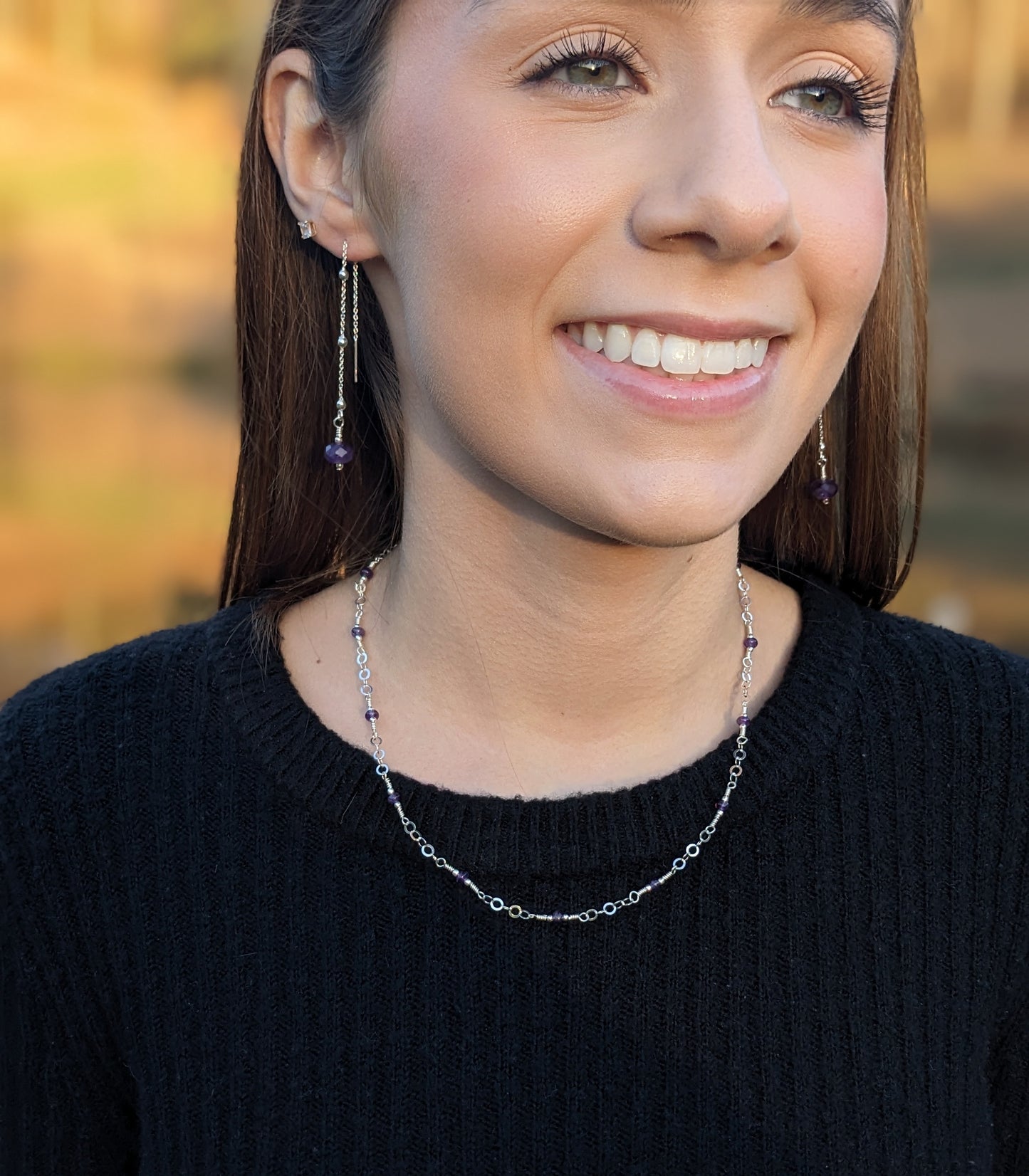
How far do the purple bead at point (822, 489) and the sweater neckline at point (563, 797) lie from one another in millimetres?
189

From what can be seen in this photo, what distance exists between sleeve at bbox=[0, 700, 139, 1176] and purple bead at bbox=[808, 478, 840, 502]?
3.20 ft

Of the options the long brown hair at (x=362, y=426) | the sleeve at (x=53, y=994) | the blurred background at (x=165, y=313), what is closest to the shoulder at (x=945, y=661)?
the long brown hair at (x=362, y=426)

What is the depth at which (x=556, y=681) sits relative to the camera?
1.63 m

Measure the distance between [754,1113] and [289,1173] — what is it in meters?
0.49

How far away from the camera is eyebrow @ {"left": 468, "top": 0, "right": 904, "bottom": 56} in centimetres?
133

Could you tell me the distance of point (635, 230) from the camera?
4.42 feet

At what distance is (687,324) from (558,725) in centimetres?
49

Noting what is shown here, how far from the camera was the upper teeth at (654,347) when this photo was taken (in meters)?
1.39

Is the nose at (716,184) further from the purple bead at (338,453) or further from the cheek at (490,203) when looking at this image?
the purple bead at (338,453)

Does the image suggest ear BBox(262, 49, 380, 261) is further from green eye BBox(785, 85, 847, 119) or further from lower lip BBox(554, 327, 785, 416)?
green eye BBox(785, 85, 847, 119)

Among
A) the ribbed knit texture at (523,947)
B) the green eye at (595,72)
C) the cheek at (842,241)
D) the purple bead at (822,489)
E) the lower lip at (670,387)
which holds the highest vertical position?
the green eye at (595,72)

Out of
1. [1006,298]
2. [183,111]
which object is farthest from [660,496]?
[183,111]

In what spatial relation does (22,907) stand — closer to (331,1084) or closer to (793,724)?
(331,1084)

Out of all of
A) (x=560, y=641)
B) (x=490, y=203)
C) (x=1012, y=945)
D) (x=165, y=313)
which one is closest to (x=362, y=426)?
(x=560, y=641)
